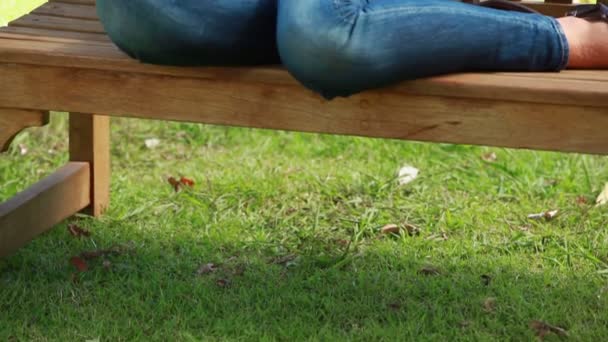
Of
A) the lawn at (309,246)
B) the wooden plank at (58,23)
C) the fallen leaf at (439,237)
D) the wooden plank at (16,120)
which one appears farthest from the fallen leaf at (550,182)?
the wooden plank at (16,120)

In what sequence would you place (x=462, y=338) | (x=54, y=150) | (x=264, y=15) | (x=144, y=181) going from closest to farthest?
(x=264, y=15)
(x=462, y=338)
(x=144, y=181)
(x=54, y=150)

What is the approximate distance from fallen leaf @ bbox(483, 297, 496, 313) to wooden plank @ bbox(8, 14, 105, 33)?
120 cm

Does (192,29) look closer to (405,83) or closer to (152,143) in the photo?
(405,83)

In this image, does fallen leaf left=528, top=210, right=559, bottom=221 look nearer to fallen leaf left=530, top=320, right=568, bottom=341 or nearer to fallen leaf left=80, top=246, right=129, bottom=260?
fallen leaf left=530, top=320, right=568, bottom=341

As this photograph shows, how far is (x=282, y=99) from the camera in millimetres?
2418

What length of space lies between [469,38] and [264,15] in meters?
0.46

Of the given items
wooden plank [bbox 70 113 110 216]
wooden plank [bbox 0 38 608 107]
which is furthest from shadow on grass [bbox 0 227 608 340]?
wooden plank [bbox 0 38 608 107]

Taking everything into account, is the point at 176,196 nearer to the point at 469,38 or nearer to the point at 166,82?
the point at 166,82

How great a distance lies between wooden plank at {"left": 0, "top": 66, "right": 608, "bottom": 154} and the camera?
7.55ft

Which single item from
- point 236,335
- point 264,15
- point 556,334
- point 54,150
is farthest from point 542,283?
point 54,150

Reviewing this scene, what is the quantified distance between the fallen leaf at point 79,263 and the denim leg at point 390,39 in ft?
3.22

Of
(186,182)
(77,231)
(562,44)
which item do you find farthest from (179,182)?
(562,44)

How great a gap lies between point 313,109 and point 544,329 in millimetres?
801

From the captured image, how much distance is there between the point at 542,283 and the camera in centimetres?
296
